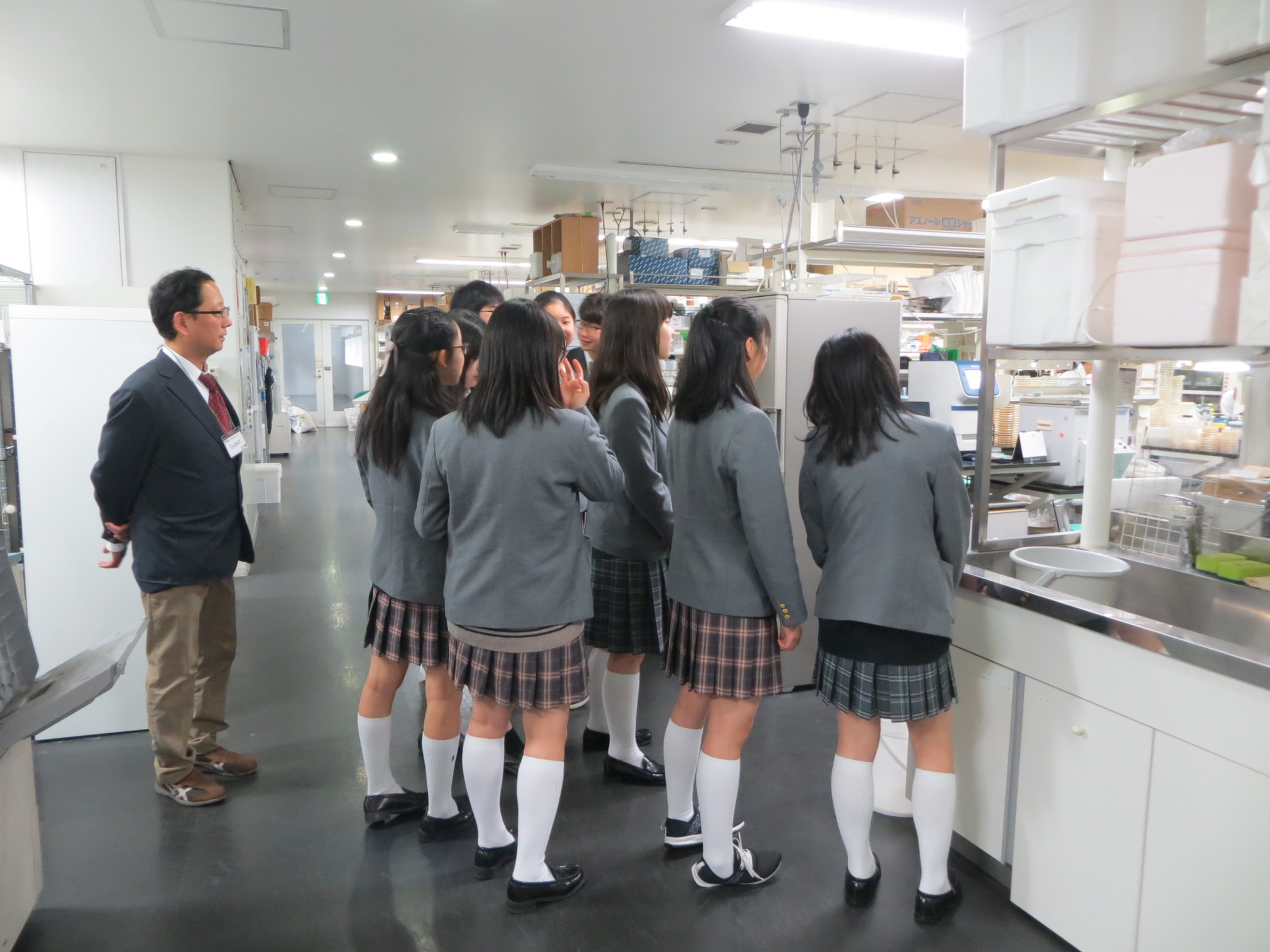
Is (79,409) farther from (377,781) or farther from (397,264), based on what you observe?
(397,264)

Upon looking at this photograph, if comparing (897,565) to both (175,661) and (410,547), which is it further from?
(175,661)

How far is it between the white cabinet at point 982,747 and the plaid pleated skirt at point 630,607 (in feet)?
2.86

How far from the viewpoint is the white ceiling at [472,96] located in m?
3.46

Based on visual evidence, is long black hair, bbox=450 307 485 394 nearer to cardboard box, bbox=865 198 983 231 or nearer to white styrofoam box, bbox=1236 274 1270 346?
white styrofoam box, bbox=1236 274 1270 346

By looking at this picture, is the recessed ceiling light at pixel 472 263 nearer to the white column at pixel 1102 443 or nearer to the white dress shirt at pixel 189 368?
the white dress shirt at pixel 189 368

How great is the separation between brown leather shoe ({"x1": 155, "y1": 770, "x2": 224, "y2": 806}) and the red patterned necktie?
111cm

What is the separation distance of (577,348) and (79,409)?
1852 millimetres

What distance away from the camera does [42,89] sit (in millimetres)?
4203

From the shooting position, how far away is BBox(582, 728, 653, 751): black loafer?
10.0 ft

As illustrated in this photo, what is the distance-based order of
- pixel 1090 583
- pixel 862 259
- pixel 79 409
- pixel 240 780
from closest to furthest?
pixel 1090 583 → pixel 240 780 → pixel 79 409 → pixel 862 259

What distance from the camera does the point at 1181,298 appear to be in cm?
173

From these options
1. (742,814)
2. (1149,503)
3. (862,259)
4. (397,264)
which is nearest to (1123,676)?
(1149,503)

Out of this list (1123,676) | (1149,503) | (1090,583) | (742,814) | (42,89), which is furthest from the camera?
(42,89)

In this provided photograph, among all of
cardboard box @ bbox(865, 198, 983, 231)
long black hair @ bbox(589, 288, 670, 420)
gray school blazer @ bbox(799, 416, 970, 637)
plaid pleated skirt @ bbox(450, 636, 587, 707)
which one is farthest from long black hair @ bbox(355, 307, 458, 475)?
cardboard box @ bbox(865, 198, 983, 231)
